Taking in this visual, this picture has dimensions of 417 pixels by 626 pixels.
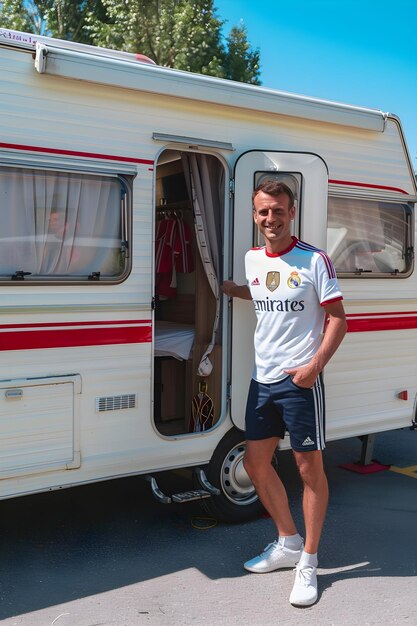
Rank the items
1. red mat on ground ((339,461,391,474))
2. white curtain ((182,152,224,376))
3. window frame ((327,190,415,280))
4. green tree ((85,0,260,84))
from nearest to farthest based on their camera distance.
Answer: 1. white curtain ((182,152,224,376))
2. window frame ((327,190,415,280))
3. red mat on ground ((339,461,391,474))
4. green tree ((85,0,260,84))

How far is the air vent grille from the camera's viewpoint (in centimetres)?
388

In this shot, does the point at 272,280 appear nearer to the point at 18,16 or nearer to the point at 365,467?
the point at 365,467

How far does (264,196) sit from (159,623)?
2.26 m

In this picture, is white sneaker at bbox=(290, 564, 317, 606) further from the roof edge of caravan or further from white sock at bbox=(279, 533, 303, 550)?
the roof edge of caravan

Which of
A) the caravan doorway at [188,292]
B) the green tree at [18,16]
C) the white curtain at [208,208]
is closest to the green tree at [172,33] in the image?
the green tree at [18,16]

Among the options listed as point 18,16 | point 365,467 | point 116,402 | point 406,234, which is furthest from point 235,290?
point 18,16

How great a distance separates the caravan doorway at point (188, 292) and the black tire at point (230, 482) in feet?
0.71

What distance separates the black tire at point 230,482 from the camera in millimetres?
4406

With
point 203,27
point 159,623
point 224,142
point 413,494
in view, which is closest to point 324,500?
point 159,623

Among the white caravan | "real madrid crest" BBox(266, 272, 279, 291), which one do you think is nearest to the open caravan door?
the white caravan

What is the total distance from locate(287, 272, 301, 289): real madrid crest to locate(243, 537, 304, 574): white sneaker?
1461mm

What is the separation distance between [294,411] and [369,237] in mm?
2024

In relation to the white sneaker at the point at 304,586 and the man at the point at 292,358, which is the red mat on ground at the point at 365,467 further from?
the white sneaker at the point at 304,586

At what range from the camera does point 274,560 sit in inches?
152
